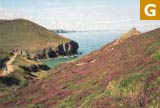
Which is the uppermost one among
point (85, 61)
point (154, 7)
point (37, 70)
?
point (154, 7)

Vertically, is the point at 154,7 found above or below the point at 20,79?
above

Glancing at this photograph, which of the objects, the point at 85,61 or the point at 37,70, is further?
the point at 37,70

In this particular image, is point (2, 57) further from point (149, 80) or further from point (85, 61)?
point (149, 80)

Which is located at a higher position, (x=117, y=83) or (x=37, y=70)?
(x=117, y=83)

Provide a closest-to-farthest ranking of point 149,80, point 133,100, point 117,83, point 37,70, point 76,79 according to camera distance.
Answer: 1. point 133,100
2. point 149,80
3. point 117,83
4. point 76,79
5. point 37,70

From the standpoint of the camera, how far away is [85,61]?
5341 cm

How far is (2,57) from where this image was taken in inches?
3927

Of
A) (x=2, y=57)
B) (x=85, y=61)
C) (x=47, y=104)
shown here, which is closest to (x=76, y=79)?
(x=47, y=104)

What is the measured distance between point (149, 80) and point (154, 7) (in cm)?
1794

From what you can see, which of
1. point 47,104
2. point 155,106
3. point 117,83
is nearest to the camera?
point 155,106

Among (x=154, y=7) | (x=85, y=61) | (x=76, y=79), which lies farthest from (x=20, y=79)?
(x=154, y=7)

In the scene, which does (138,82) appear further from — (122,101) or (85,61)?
(85,61)

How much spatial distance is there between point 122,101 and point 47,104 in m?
12.7

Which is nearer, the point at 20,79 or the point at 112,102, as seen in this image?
the point at 112,102
